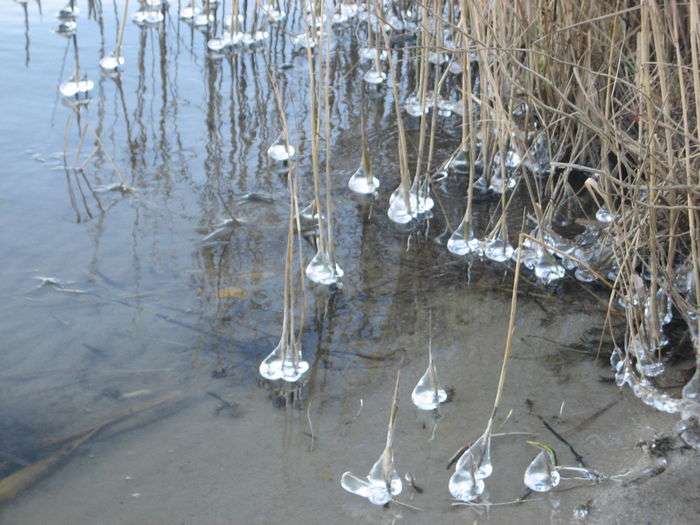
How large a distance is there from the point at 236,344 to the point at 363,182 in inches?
40.8

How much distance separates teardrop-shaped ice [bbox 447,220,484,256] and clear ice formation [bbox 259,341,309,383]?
853 mm

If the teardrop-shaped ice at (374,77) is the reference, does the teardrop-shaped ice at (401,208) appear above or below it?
below

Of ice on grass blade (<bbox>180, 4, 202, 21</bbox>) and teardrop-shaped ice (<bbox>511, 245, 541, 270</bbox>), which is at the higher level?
ice on grass blade (<bbox>180, 4, 202, 21</bbox>)

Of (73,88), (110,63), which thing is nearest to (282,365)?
(73,88)

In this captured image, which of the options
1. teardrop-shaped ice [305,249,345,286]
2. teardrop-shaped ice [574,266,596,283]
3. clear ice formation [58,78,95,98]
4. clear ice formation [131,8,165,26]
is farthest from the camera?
clear ice formation [131,8,165,26]

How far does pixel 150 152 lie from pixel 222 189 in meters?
0.46

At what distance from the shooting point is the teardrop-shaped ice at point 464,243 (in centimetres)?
295

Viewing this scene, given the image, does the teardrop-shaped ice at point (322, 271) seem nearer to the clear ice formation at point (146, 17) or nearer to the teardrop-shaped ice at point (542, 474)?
the teardrop-shaped ice at point (542, 474)

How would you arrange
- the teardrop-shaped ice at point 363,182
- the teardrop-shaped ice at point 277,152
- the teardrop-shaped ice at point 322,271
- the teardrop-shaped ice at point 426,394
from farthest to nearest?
1. the teardrop-shaped ice at point 277,152
2. the teardrop-shaped ice at point 363,182
3. the teardrop-shaped ice at point 322,271
4. the teardrop-shaped ice at point 426,394

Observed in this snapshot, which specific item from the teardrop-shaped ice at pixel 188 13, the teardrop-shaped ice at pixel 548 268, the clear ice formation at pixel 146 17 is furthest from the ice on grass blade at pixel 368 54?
the teardrop-shaped ice at pixel 548 268

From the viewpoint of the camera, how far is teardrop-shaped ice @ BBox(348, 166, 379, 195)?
328cm

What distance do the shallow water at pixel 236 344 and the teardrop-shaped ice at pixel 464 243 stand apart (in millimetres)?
68

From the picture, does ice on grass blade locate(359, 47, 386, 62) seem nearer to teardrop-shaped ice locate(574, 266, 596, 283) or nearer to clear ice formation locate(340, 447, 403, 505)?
teardrop-shaped ice locate(574, 266, 596, 283)

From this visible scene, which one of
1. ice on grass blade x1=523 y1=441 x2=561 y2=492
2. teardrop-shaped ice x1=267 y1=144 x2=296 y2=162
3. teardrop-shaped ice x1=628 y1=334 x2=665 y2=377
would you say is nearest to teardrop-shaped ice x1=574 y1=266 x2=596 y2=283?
teardrop-shaped ice x1=628 y1=334 x2=665 y2=377
